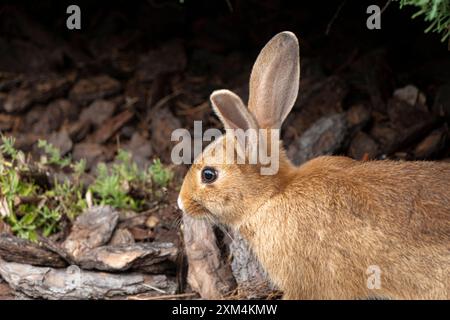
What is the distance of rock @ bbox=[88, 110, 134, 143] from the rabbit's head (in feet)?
8.72

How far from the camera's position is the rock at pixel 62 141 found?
722 centimetres

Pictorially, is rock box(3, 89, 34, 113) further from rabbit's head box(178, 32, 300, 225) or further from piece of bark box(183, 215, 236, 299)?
rabbit's head box(178, 32, 300, 225)

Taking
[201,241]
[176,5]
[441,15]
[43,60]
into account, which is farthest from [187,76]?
[441,15]

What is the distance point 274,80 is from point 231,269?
1605 millimetres

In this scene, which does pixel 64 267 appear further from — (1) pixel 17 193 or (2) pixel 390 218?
(2) pixel 390 218

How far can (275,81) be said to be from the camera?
489cm

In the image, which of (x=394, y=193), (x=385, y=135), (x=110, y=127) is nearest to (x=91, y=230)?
(x=110, y=127)

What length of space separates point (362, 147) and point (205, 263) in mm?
2213

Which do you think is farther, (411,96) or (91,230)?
(411,96)

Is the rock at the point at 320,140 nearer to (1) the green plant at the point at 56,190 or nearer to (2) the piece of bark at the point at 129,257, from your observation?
(1) the green plant at the point at 56,190

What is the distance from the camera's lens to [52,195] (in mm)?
6387

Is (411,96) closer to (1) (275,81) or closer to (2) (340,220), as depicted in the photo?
(1) (275,81)

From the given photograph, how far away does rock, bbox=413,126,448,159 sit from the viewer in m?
6.66

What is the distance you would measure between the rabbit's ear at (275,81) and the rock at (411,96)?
8.68ft
